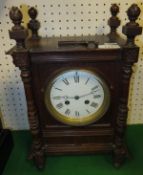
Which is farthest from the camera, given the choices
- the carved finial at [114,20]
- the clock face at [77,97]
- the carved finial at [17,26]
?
the carved finial at [114,20]

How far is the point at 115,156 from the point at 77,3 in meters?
0.87

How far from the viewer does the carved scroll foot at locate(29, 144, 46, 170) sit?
1.16 meters

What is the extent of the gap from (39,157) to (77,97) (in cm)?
41

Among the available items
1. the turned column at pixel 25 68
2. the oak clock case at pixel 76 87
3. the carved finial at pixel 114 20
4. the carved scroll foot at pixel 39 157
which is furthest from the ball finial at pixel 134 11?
the carved scroll foot at pixel 39 157

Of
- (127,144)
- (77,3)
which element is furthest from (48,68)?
(127,144)

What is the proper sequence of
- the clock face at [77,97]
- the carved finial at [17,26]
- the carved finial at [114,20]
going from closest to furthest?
the carved finial at [17,26]
the clock face at [77,97]
the carved finial at [114,20]

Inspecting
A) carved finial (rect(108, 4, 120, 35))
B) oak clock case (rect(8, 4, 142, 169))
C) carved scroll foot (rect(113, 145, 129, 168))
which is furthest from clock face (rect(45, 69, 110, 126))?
carved finial (rect(108, 4, 120, 35))

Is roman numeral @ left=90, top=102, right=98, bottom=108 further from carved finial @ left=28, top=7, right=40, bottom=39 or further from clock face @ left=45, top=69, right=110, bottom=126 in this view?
carved finial @ left=28, top=7, right=40, bottom=39

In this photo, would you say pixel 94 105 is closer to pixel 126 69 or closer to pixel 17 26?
pixel 126 69

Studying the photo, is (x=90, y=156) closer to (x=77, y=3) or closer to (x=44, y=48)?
(x=44, y=48)

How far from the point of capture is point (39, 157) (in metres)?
1.17

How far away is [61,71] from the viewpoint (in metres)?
0.99

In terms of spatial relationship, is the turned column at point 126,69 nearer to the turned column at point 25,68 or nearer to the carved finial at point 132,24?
the carved finial at point 132,24

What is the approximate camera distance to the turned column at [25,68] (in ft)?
2.78
